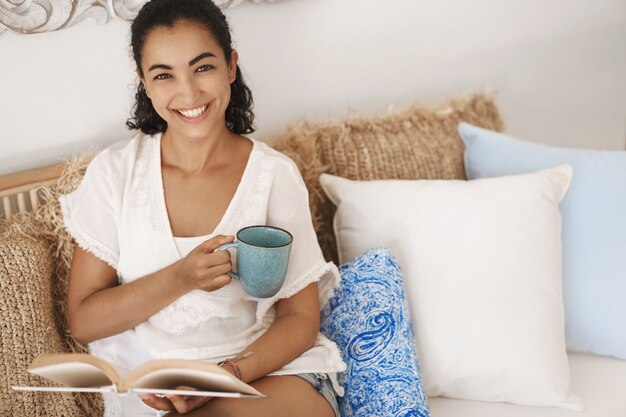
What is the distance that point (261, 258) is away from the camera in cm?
124

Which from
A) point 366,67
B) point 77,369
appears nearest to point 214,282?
point 77,369

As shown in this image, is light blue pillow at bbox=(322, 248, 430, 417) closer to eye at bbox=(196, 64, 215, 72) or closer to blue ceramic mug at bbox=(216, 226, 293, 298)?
blue ceramic mug at bbox=(216, 226, 293, 298)

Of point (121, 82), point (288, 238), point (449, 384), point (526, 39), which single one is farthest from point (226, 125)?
point (526, 39)

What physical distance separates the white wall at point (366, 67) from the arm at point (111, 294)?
0.32 meters

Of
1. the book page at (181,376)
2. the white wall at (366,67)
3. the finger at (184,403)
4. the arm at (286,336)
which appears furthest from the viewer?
the white wall at (366,67)

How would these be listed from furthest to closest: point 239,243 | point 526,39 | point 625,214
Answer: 1. point 526,39
2. point 625,214
3. point 239,243

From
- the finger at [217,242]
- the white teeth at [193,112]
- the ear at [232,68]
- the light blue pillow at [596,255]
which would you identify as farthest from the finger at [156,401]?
the light blue pillow at [596,255]

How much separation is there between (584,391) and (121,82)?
123 cm

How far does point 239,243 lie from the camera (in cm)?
126

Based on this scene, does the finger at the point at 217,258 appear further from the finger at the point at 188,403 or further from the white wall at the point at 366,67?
the white wall at the point at 366,67

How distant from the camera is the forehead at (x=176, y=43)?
140 cm

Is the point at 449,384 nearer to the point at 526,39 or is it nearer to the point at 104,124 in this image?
the point at 104,124

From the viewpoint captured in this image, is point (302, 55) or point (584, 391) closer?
point (584, 391)

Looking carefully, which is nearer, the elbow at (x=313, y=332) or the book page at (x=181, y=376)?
the book page at (x=181, y=376)
